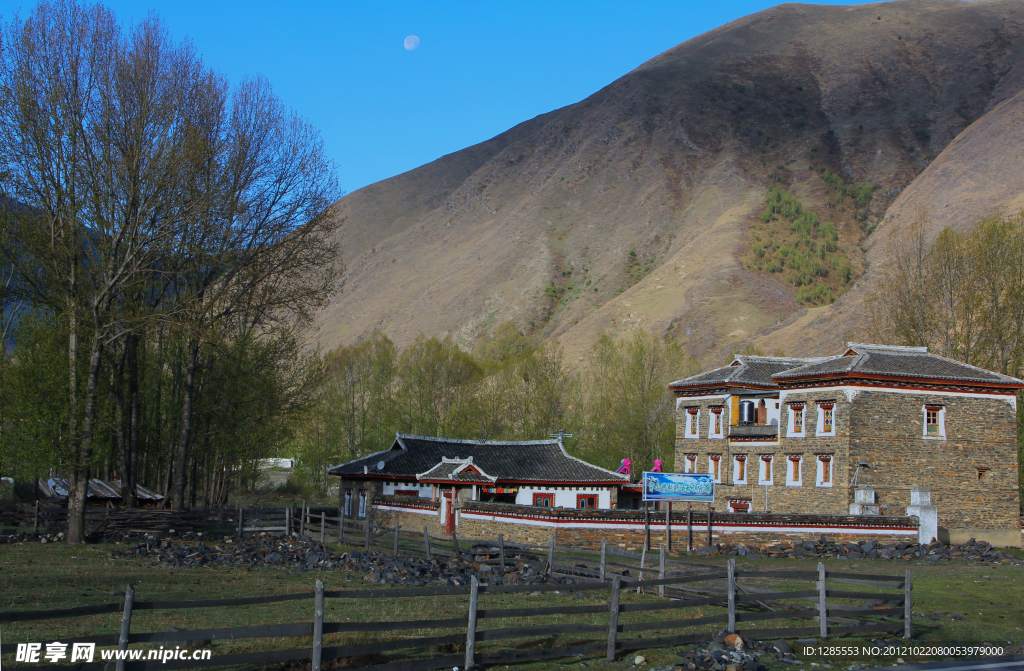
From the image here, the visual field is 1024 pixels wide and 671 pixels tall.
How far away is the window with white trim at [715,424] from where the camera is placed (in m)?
49.1

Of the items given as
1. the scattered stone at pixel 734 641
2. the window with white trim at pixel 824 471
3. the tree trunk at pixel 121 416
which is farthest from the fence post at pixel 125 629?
the window with white trim at pixel 824 471

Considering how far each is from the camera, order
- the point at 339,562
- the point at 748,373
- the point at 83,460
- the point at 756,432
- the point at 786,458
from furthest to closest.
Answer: the point at 748,373 < the point at 756,432 < the point at 786,458 < the point at 83,460 < the point at 339,562

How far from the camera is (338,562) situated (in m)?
28.2

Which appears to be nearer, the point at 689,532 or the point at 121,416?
the point at 689,532

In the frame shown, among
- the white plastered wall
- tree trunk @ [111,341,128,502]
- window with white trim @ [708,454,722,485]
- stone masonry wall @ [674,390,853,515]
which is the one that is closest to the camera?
tree trunk @ [111,341,128,502]

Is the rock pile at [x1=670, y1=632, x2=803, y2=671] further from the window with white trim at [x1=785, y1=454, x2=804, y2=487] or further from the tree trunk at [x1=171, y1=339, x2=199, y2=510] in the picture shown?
the tree trunk at [x1=171, y1=339, x2=199, y2=510]

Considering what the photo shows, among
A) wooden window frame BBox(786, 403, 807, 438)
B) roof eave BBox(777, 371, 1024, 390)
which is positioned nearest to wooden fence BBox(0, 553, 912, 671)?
roof eave BBox(777, 371, 1024, 390)

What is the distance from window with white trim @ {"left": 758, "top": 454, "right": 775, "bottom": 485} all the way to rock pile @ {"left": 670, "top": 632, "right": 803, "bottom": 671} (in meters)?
30.8

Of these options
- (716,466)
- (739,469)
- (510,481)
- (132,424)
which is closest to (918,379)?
(739,469)

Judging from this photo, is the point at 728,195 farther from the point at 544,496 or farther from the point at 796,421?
the point at 544,496

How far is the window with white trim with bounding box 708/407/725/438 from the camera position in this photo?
1932 inches

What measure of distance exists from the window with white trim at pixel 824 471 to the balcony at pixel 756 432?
3.87 meters

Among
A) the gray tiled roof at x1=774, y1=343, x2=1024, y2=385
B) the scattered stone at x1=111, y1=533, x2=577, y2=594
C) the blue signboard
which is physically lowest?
the scattered stone at x1=111, y1=533, x2=577, y2=594

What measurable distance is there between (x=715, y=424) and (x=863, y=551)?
15837mm
